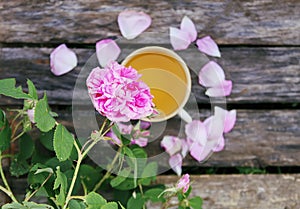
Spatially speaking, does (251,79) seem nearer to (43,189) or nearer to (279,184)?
(279,184)

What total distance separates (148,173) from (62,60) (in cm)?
28

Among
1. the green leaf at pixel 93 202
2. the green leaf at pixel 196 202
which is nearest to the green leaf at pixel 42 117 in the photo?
the green leaf at pixel 93 202

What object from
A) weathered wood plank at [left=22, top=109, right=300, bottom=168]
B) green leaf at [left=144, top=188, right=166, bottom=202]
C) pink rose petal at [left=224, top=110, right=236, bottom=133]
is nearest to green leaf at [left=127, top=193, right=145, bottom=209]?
green leaf at [left=144, top=188, right=166, bottom=202]

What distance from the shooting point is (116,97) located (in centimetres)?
85

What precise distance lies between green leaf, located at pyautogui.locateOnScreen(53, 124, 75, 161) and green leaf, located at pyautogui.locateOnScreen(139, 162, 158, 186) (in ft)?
0.89

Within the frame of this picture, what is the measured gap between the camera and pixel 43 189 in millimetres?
996

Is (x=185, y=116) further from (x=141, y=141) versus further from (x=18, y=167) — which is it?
(x=18, y=167)

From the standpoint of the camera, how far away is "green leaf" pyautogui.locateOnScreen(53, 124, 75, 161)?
906 mm

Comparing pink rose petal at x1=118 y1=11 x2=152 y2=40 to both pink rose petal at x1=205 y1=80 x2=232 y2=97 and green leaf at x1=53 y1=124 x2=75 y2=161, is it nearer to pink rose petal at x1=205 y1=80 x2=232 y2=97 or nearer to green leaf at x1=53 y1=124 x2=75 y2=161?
pink rose petal at x1=205 y1=80 x2=232 y2=97

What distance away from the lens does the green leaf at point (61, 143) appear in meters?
0.91

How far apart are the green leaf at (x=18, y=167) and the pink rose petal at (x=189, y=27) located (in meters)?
0.41

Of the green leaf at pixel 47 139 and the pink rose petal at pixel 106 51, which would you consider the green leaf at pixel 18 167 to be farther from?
the pink rose petal at pixel 106 51

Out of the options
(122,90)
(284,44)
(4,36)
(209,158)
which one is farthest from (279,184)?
(4,36)

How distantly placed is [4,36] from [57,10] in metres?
0.12
